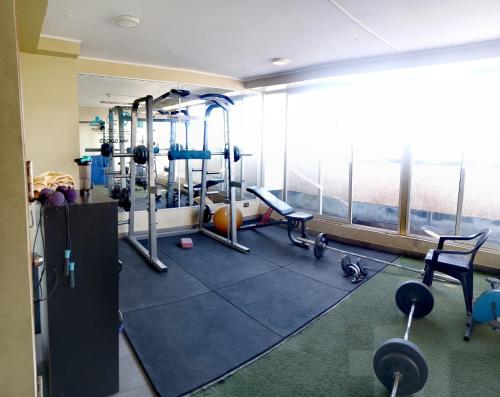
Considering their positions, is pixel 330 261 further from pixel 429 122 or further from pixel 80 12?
pixel 80 12

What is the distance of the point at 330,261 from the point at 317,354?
1.93 meters

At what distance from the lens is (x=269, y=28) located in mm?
3041

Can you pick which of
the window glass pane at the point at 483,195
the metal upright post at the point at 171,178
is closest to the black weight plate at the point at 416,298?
the window glass pane at the point at 483,195

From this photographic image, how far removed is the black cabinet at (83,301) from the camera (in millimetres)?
1641

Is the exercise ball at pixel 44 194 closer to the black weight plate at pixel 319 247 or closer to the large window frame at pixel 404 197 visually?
the black weight plate at pixel 319 247

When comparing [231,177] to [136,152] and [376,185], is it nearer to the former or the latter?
[136,152]

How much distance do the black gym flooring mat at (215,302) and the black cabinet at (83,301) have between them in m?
0.36

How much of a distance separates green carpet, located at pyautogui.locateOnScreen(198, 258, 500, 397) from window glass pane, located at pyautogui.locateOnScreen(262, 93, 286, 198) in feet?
10.9

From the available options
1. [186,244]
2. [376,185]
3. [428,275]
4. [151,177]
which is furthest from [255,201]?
[428,275]

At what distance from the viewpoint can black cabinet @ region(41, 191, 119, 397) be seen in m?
1.64

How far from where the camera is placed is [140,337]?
241 centimetres

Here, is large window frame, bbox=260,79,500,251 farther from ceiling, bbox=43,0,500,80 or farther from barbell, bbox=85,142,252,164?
barbell, bbox=85,142,252,164

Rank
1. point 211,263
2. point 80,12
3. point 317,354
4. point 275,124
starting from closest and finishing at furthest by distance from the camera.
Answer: point 317,354 → point 80,12 → point 211,263 → point 275,124

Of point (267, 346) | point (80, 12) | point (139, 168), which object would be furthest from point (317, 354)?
point (139, 168)
